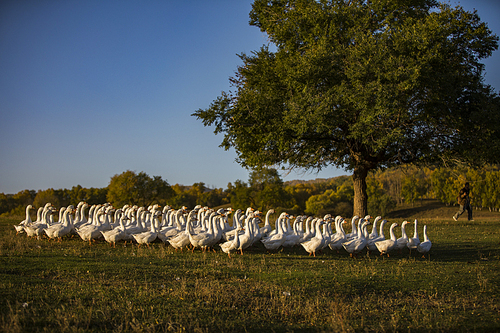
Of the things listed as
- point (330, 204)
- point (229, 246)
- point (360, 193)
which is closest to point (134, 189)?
point (360, 193)

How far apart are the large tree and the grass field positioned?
30.9 ft

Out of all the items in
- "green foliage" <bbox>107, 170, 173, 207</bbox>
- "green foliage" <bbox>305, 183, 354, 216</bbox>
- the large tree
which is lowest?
"green foliage" <bbox>305, 183, 354, 216</bbox>

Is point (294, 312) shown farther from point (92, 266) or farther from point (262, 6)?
point (262, 6)

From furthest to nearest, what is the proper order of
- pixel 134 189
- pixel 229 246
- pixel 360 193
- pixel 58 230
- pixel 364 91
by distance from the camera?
pixel 134 189 → pixel 360 193 → pixel 364 91 → pixel 58 230 → pixel 229 246

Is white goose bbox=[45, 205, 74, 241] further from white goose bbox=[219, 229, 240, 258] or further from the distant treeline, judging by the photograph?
the distant treeline

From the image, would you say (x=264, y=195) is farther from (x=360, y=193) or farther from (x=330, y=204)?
(x=360, y=193)

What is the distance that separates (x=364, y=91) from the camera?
19.5 metres

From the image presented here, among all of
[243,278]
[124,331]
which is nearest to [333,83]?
[243,278]

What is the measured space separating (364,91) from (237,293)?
14.7 m

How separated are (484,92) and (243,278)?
781 inches

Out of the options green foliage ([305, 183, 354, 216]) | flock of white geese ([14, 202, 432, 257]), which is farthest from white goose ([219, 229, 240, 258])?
green foliage ([305, 183, 354, 216])

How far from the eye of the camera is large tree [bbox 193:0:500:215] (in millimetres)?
19625

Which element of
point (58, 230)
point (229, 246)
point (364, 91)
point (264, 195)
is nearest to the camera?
point (229, 246)

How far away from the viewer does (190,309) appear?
6887 millimetres
